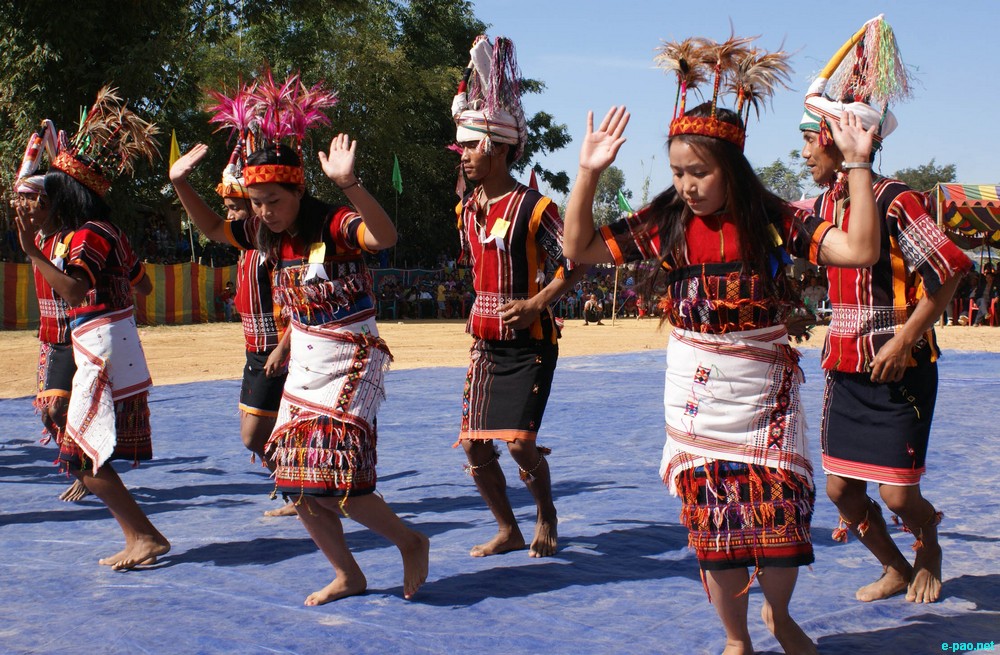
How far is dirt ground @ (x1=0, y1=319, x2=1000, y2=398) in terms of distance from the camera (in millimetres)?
14688

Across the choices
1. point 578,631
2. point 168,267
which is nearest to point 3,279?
point 168,267

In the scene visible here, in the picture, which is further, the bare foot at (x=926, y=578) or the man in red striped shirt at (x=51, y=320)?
the man in red striped shirt at (x=51, y=320)

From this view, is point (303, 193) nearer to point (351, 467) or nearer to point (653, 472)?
point (351, 467)

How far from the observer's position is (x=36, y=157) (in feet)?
16.9

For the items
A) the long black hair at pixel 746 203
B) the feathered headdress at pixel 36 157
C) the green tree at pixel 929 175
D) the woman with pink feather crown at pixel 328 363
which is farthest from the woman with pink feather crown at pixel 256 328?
the green tree at pixel 929 175

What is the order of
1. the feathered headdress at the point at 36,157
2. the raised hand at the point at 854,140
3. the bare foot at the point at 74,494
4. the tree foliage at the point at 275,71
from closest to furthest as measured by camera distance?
1. the raised hand at the point at 854,140
2. the feathered headdress at the point at 36,157
3. the bare foot at the point at 74,494
4. the tree foliage at the point at 275,71

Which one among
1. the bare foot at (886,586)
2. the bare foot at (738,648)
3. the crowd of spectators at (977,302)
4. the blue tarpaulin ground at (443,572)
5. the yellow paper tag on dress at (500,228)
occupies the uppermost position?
the yellow paper tag on dress at (500,228)

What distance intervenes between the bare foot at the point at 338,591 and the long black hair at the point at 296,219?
1361mm

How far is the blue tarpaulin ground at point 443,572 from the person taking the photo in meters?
3.60

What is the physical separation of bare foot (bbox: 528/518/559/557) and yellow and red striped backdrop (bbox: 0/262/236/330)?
2045 cm

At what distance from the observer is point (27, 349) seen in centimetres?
1859

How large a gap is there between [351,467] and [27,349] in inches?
662

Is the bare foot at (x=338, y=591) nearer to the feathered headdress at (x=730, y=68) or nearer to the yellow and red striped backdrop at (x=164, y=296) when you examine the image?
the feathered headdress at (x=730, y=68)

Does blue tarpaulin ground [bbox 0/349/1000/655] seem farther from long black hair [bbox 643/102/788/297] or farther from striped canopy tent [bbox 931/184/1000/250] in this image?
striped canopy tent [bbox 931/184/1000/250]
